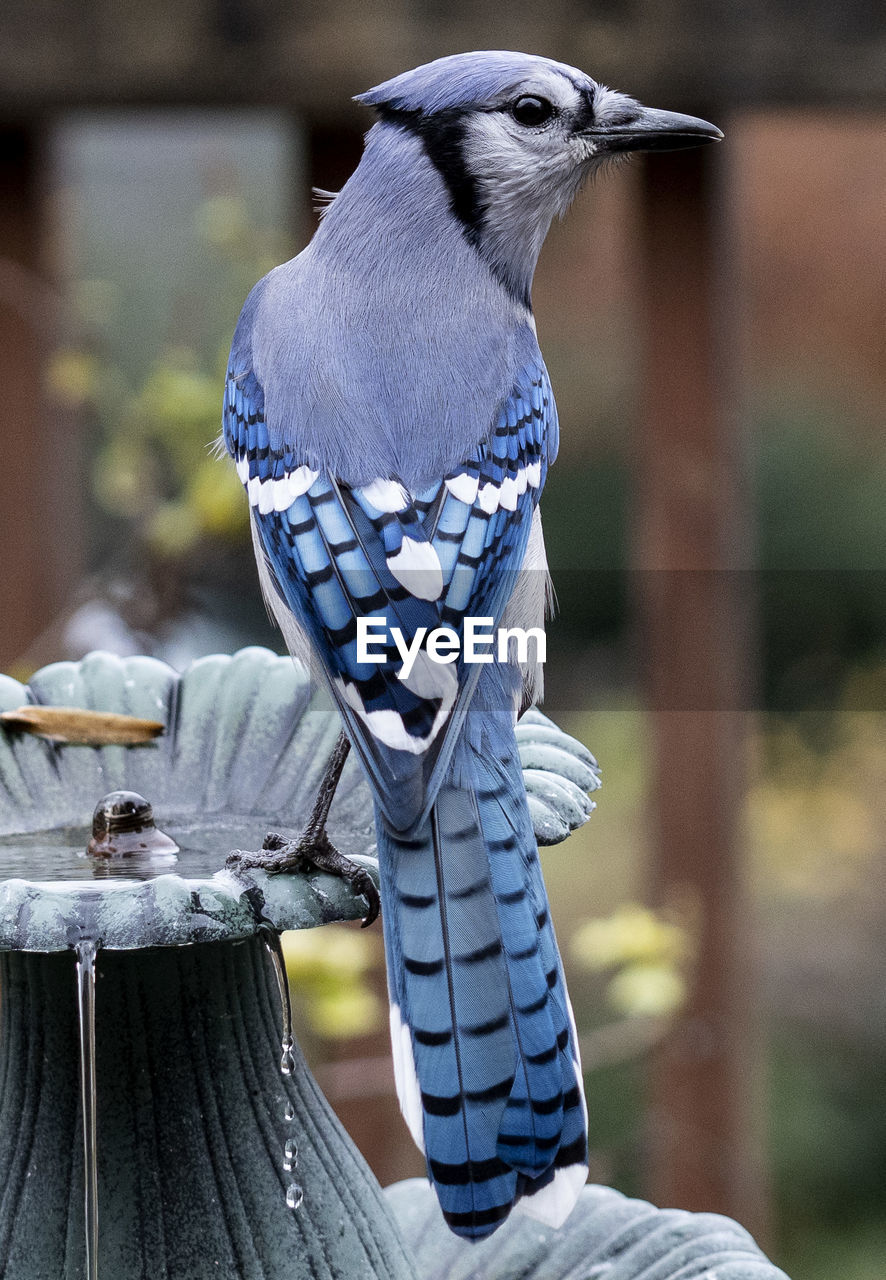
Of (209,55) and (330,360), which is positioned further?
(209,55)

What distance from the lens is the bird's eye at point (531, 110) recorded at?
1744mm

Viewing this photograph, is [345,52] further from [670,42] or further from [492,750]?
[492,750]

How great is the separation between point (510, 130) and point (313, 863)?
864 millimetres

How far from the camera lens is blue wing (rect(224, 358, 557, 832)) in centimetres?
142

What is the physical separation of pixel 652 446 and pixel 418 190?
1.33 meters

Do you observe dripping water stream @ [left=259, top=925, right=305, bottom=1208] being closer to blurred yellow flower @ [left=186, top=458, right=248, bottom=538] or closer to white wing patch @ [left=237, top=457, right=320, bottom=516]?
white wing patch @ [left=237, top=457, right=320, bottom=516]

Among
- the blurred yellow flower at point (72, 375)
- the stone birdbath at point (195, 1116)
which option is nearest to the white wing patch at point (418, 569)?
the stone birdbath at point (195, 1116)

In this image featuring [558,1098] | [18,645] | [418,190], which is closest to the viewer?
[558,1098]

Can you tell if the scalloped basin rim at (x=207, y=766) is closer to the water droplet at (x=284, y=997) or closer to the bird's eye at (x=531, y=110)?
the water droplet at (x=284, y=997)

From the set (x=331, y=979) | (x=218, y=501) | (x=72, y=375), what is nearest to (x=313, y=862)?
(x=331, y=979)

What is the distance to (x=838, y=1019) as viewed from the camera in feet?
14.9

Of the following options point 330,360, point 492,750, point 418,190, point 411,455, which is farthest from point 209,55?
point 492,750

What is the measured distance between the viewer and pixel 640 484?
10.00 ft

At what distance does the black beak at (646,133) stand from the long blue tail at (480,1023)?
2.70ft
